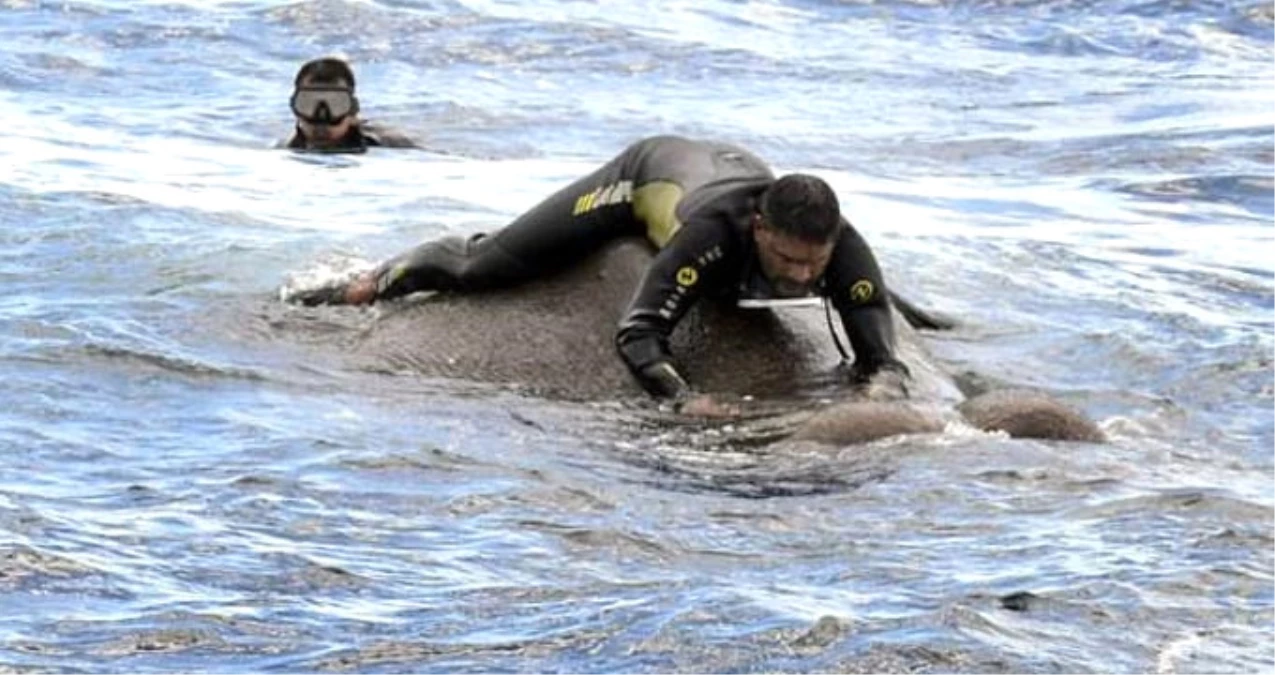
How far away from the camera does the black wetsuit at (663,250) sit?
11.0 metres

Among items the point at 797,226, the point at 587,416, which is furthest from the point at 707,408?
the point at 797,226

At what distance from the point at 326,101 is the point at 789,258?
8.03m

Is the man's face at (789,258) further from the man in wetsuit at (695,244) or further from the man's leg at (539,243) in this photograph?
the man's leg at (539,243)

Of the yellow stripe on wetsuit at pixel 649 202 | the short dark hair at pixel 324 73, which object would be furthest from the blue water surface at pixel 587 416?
the yellow stripe on wetsuit at pixel 649 202

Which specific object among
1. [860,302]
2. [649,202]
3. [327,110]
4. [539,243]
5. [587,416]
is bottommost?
[327,110]

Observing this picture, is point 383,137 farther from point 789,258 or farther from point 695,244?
point 789,258

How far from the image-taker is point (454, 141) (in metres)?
20.4

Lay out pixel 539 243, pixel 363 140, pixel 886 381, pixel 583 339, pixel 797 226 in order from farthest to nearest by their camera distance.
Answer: pixel 363 140 < pixel 539 243 < pixel 583 339 < pixel 886 381 < pixel 797 226

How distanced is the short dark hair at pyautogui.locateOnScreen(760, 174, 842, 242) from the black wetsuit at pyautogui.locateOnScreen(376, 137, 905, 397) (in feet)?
0.86

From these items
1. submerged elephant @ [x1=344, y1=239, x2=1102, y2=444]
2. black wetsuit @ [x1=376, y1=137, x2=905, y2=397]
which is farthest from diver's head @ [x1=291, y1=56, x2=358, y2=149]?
submerged elephant @ [x1=344, y1=239, x2=1102, y2=444]

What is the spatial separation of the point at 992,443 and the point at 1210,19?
684 inches

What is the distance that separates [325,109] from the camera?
1828cm

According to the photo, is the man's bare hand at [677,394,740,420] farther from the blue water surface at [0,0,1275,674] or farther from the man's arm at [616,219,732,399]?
the blue water surface at [0,0,1275,674]

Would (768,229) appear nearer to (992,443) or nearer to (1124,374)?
(992,443)
